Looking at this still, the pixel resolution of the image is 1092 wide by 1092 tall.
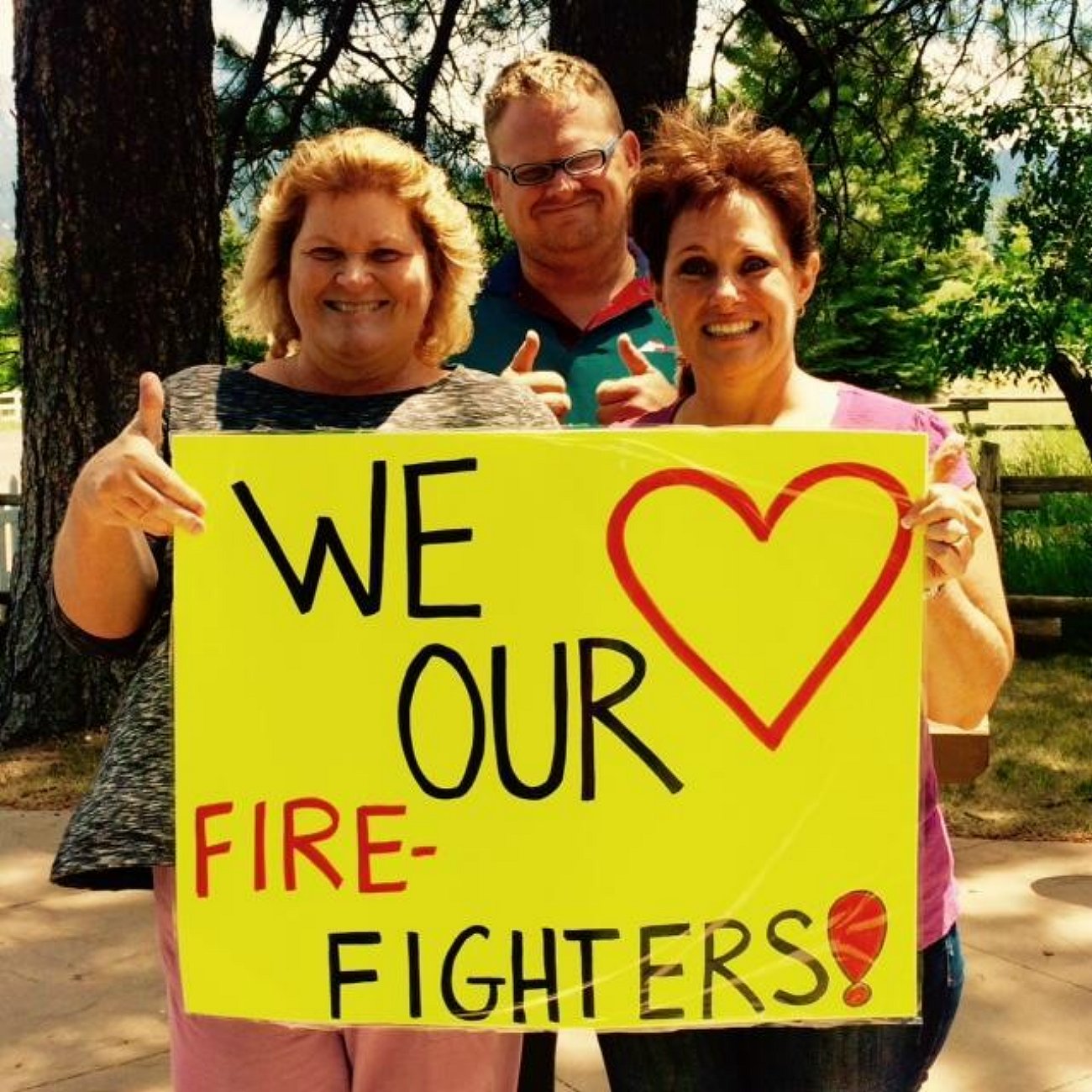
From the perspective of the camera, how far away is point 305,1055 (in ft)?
5.80

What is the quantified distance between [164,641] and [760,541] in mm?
686

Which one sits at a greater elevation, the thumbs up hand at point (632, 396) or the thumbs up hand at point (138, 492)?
the thumbs up hand at point (632, 396)

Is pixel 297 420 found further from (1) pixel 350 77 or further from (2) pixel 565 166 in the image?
(1) pixel 350 77

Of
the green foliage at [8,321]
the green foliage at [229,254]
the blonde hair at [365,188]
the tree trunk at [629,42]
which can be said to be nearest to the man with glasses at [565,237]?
the blonde hair at [365,188]

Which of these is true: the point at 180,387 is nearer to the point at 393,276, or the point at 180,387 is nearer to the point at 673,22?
the point at 393,276

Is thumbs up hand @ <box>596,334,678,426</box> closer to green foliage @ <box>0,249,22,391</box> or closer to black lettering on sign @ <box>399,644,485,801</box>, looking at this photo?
black lettering on sign @ <box>399,644,485,801</box>

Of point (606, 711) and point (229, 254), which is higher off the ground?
point (229, 254)

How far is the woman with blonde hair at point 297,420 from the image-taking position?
67.6 inches

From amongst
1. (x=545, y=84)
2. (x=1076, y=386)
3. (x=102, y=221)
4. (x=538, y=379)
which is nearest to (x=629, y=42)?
(x=102, y=221)

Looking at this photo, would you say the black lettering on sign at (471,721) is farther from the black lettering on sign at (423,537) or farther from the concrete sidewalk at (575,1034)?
the concrete sidewalk at (575,1034)

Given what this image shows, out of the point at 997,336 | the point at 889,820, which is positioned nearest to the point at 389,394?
the point at 889,820

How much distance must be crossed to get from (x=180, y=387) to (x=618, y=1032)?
2.99 feet

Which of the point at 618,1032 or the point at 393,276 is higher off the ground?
the point at 393,276

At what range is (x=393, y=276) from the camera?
186 centimetres
